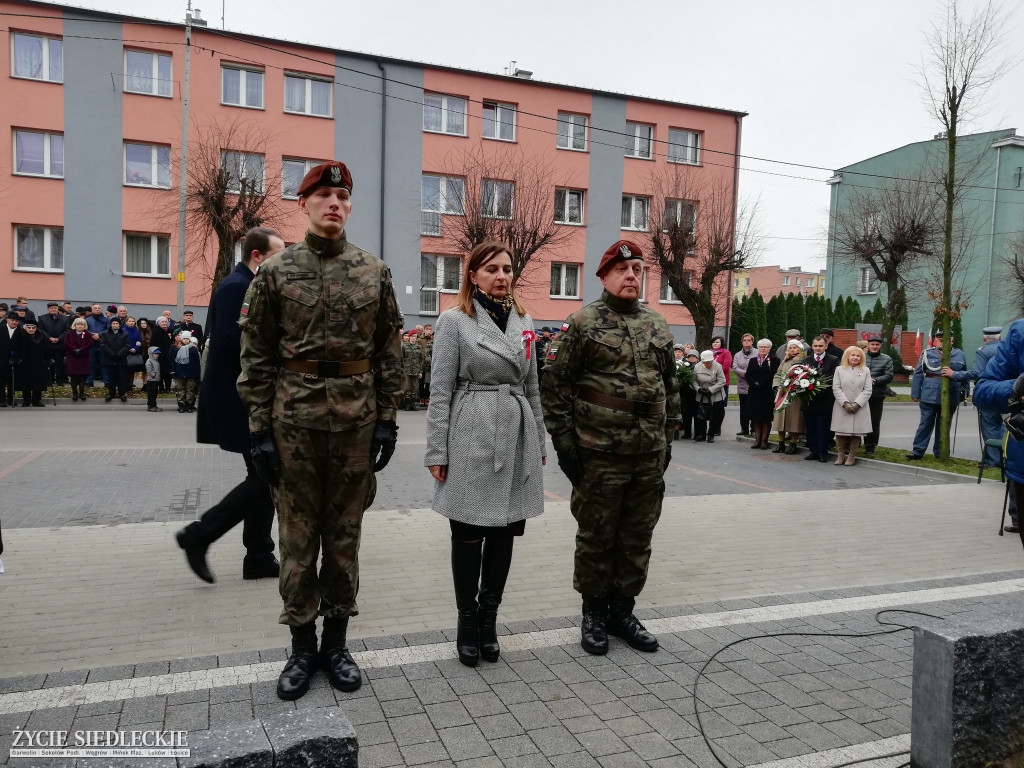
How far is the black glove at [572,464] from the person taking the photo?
4.14 m

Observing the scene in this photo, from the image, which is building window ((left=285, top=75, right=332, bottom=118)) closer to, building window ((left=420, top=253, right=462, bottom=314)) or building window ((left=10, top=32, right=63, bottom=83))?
building window ((left=420, top=253, right=462, bottom=314))

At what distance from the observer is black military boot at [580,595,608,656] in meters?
4.11

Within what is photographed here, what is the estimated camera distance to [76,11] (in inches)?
971

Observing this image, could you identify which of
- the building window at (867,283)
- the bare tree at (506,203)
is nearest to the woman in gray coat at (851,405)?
the bare tree at (506,203)

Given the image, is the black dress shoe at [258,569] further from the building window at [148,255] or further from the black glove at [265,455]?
the building window at [148,255]

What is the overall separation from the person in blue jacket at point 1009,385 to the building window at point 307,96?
2656 cm

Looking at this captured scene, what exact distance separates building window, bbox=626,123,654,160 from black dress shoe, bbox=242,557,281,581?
2913 cm

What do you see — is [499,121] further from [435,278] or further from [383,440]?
[383,440]

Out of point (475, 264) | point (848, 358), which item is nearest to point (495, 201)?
point (848, 358)

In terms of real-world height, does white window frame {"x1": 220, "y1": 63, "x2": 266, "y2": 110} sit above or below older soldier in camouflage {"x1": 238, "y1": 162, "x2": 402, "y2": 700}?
above

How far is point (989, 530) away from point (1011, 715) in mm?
5242

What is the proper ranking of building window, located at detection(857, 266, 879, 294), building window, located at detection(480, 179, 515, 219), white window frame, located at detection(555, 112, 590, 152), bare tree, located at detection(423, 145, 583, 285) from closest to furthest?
bare tree, located at detection(423, 145, 583, 285) → building window, located at detection(480, 179, 515, 219) → white window frame, located at detection(555, 112, 590, 152) → building window, located at detection(857, 266, 879, 294)

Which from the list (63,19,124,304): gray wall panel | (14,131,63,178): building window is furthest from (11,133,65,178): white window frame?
(63,19,124,304): gray wall panel

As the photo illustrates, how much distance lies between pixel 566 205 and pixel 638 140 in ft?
13.7
